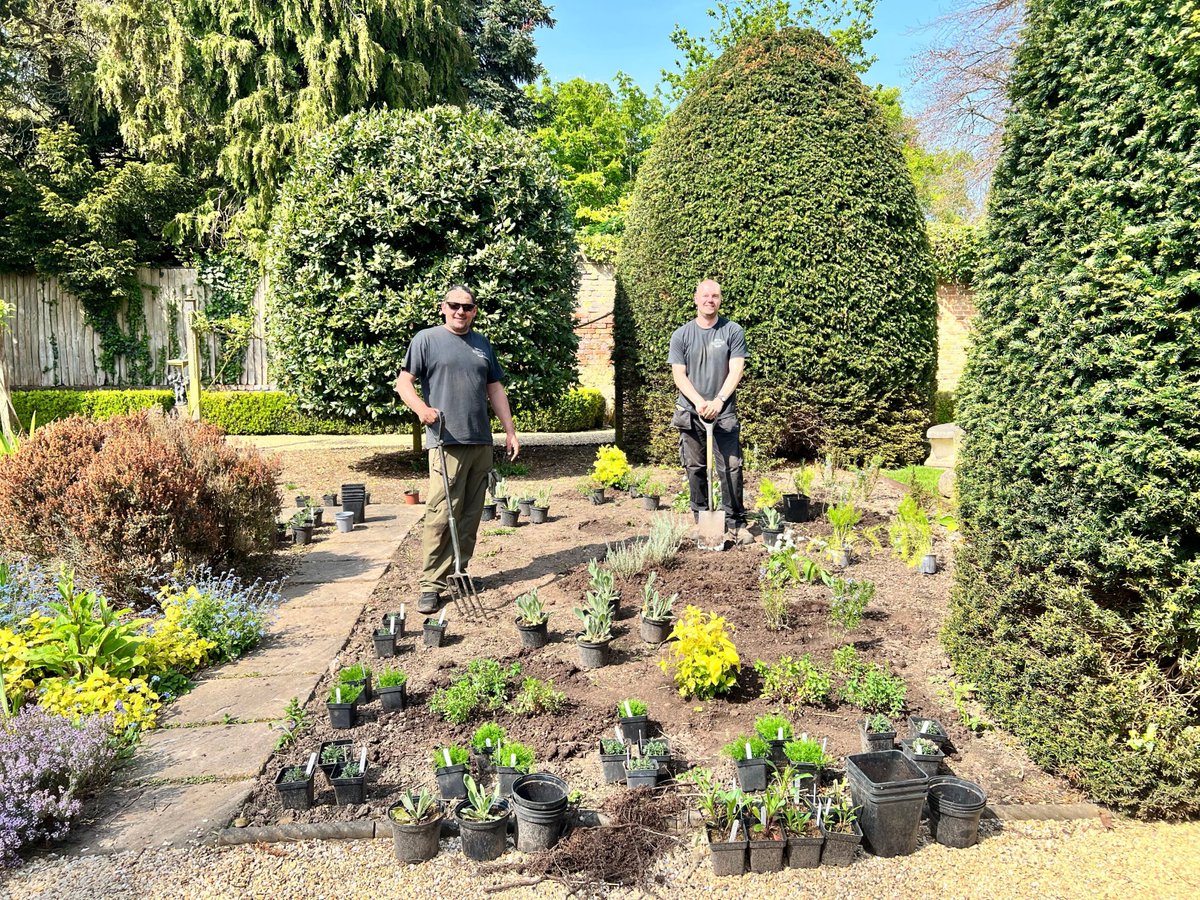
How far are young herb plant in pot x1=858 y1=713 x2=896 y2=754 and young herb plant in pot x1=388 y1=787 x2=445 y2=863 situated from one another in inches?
66.3

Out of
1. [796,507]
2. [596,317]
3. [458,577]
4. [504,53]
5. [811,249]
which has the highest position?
[504,53]

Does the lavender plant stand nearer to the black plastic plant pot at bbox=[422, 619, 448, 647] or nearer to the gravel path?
the gravel path

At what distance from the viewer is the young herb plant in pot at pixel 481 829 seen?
2561mm

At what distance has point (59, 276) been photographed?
587 inches

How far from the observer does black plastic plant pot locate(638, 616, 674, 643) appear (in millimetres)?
4207

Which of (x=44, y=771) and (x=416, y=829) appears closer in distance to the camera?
(x=416, y=829)

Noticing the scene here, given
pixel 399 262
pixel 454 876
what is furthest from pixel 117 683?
pixel 399 262

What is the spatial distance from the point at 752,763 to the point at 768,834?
30 centimetres

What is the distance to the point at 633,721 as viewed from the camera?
3160 millimetres

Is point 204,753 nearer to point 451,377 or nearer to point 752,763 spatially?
point 752,763

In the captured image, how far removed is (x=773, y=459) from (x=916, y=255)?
2.78 m

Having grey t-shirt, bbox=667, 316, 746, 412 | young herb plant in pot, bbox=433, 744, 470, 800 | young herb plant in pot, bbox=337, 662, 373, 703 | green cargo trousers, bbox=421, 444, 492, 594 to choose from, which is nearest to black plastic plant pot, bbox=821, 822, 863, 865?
young herb plant in pot, bbox=433, 744, 470, 800

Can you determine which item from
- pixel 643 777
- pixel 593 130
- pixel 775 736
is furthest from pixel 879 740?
pixel 593 130

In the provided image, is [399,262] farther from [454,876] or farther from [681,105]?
[454,876]
